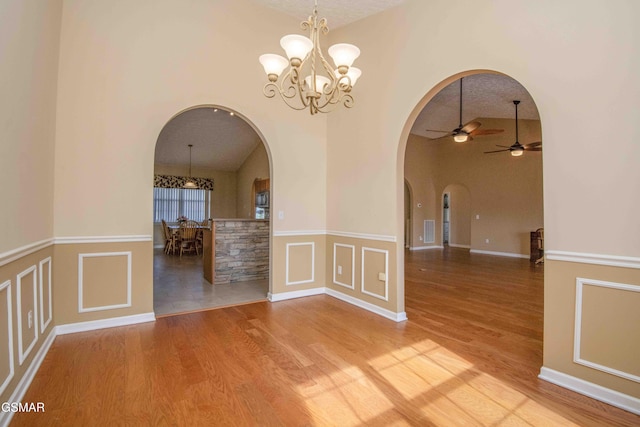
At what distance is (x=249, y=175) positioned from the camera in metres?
10.2

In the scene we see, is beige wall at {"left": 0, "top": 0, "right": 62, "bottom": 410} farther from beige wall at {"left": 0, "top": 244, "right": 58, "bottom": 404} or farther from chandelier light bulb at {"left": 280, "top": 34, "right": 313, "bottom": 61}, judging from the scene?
chandelier light bulb at {"left": 280, "top": 34, "right": 313, "bottom": 61}

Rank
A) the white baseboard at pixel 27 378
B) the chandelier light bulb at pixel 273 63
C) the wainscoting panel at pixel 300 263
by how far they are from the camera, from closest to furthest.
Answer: the white baseboard at pixel 27 378 < the chandelier light bulb at pixel 273 63 < the wainscoting panel at pixel 300 263

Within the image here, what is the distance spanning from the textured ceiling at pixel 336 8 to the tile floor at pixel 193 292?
3.77 metres

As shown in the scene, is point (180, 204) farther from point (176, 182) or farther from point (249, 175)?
point (249, 175)

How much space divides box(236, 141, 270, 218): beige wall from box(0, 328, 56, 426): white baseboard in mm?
6731

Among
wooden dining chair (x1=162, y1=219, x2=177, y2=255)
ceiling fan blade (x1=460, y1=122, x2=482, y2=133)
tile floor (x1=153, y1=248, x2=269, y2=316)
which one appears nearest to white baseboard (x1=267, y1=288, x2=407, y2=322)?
tile floor (x1=153, y1=248, x2=269, y2=316)

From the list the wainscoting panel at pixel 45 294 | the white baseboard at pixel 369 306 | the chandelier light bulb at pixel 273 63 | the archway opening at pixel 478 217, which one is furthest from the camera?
the white baseboard at pixel 369 306

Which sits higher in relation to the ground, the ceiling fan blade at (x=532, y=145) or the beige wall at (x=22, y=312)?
the ceiling fan blade at (x=532, y=145)

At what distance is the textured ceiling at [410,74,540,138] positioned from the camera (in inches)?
220

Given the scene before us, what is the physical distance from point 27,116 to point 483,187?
9.98 metres

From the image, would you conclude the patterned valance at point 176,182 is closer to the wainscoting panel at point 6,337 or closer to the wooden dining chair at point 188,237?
the wooden dining chair at point 188,237

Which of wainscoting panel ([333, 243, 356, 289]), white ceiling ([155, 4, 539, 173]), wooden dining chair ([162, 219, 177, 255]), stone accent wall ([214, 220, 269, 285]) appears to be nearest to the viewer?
white ceiling ([155, 4, 539, 173])

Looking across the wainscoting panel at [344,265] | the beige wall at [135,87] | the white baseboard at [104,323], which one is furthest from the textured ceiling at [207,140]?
the white baseboard at [104,323]

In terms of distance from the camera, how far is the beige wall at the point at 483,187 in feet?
27.3
